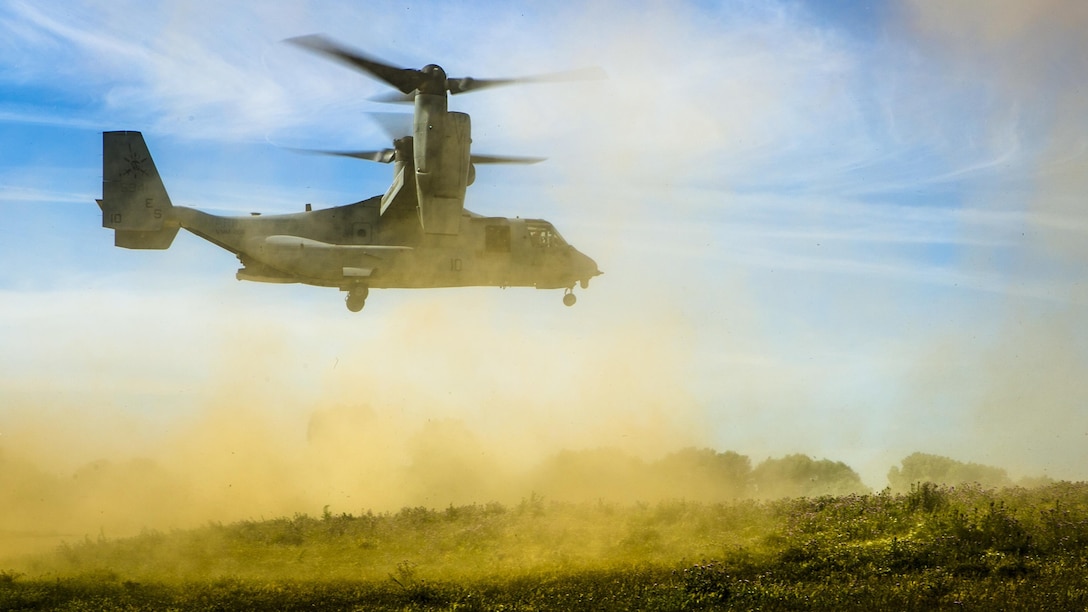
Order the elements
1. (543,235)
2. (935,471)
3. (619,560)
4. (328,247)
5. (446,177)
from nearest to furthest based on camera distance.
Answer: (619,560) < (446,177) < (328,247) < (543,235) < (935,471)

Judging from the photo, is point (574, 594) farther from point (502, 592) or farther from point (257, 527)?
point (257, 527)

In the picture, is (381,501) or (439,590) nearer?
(439,590)

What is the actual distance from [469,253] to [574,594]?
11.6 m

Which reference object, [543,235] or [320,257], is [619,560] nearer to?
[543,235]

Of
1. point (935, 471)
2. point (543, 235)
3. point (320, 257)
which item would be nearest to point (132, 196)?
point (320, 257)

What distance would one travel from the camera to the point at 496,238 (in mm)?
30266

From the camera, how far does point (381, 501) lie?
3428 cm

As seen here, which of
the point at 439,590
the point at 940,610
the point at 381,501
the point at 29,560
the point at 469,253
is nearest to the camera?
the point at 940,610

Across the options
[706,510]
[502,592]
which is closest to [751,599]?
[502,592]

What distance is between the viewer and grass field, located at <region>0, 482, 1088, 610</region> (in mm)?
20266

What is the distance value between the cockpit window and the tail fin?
31.8 ft

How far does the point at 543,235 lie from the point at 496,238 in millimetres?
1537

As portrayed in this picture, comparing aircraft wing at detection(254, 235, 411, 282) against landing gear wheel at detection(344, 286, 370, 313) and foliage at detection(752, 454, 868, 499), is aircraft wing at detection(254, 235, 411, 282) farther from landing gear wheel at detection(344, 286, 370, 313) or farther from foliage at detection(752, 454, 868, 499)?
foliage at detection(752, 454, 868, 499)

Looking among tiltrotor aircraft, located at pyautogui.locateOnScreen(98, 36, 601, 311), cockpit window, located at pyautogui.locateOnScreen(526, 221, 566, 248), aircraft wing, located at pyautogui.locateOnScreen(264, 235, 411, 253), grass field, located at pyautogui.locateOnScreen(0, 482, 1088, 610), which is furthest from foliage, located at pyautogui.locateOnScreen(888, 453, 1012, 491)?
aircraft wing, located at pyautogui.locateOnScreen(264, 235, 411, 253)
